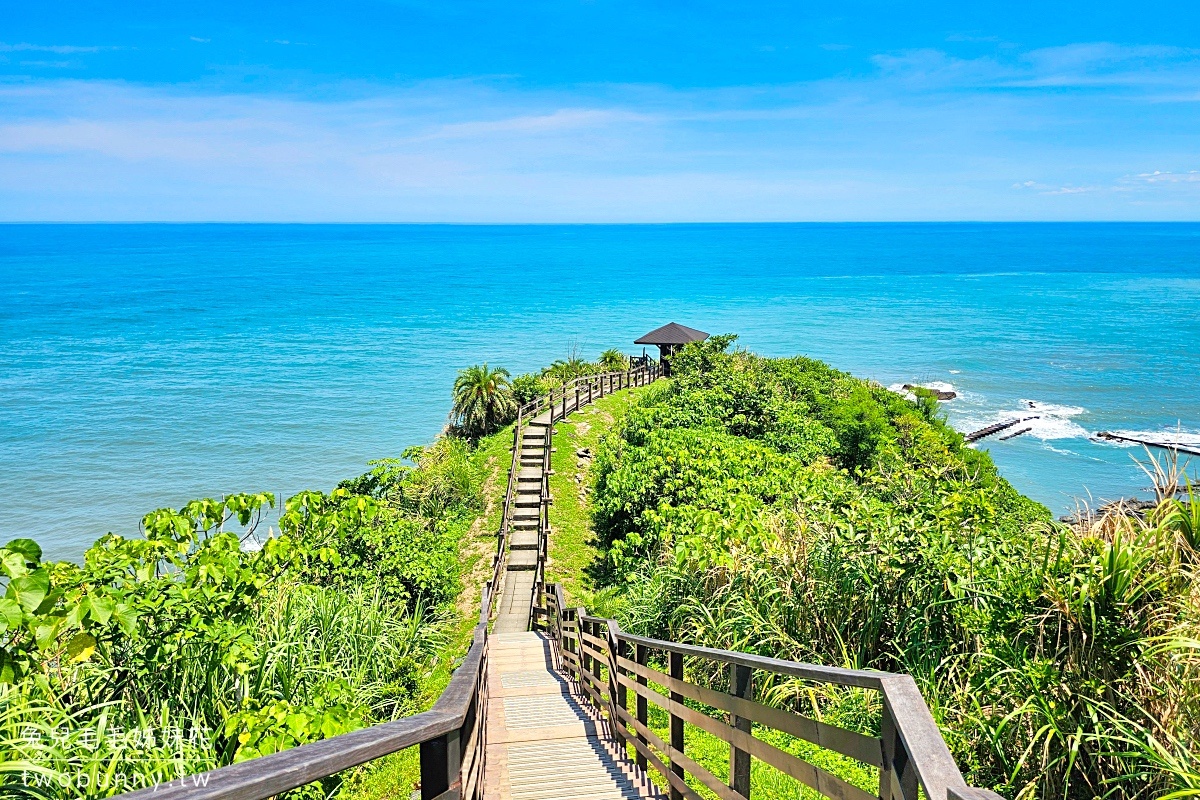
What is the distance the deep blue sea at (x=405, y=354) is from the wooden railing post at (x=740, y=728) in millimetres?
12215

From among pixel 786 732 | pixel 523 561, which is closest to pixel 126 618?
pixel 786 732

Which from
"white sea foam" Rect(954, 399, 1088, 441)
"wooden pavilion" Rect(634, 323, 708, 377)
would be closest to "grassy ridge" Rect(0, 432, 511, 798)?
"wooden pavilion" Rect(634, 323, 708, 377)

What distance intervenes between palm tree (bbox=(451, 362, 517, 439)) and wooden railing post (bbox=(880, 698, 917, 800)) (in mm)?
27435

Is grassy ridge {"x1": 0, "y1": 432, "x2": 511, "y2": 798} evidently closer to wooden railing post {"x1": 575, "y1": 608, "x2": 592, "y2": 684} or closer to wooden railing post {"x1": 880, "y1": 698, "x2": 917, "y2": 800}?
wooden railing post {"x1": 575, "y1": 608, "x2": 592, "y2": 684}

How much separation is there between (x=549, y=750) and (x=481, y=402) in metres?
23.5

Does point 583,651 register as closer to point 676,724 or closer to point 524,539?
point 676,724

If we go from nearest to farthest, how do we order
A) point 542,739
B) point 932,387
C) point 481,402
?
point 542,739 → point 481,402 → point 932,387

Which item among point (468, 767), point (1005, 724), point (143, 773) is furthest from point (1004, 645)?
point (143, 773)

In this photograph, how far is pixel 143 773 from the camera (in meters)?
3.68

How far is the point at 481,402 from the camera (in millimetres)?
29109

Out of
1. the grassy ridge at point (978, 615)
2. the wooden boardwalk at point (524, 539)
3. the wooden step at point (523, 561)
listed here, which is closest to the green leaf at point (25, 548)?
the grassy ridge at point (978, 615)

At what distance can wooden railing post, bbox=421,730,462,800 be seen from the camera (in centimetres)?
229

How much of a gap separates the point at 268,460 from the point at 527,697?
2923 cm

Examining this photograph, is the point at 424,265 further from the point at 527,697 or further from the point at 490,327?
the point at 527,697
